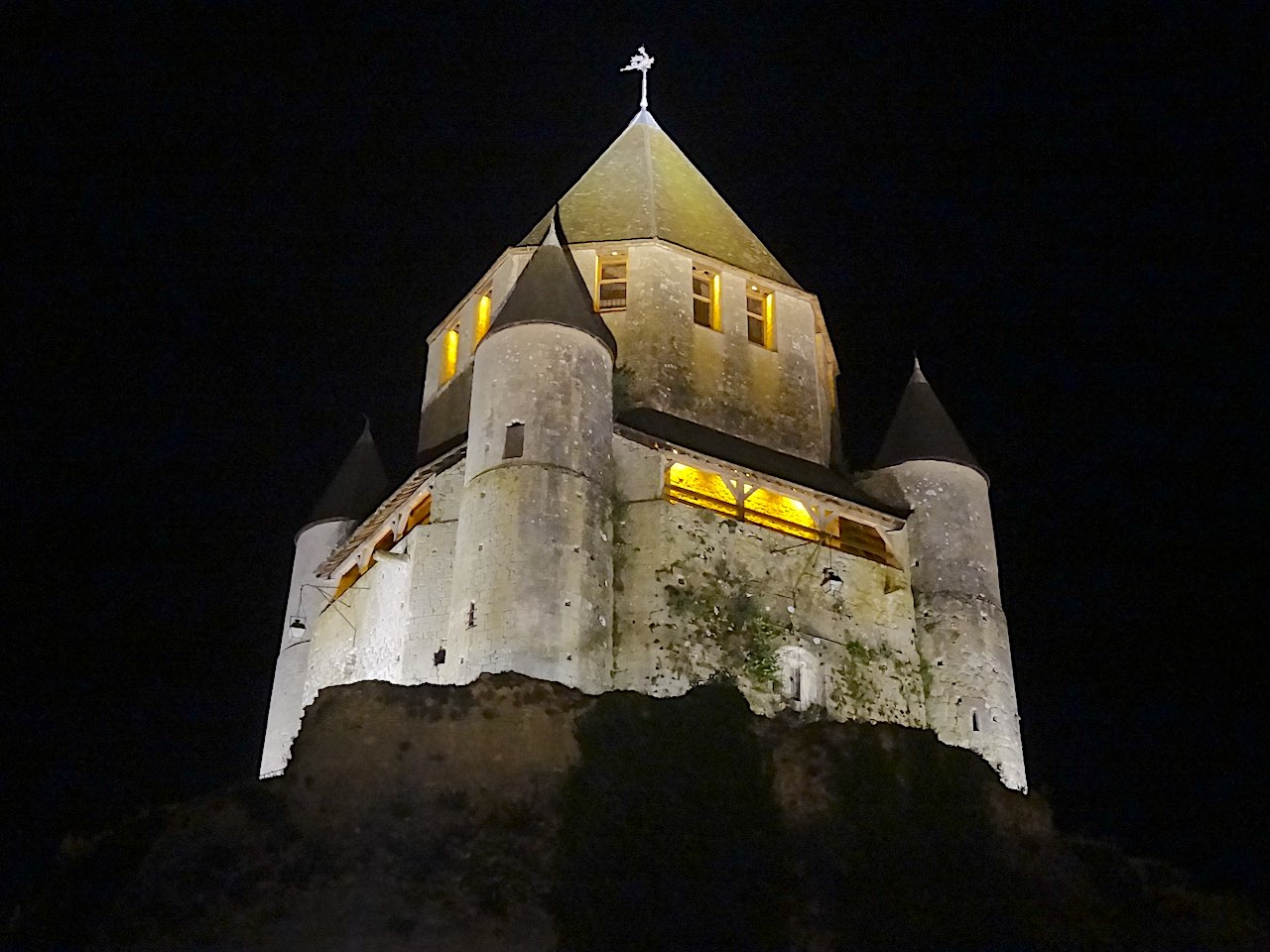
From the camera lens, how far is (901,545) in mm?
32938

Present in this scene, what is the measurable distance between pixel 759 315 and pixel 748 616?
9827 millimetres

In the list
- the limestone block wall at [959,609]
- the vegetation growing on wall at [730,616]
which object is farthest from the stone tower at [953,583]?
the vegetation growing on wall at [730,616]

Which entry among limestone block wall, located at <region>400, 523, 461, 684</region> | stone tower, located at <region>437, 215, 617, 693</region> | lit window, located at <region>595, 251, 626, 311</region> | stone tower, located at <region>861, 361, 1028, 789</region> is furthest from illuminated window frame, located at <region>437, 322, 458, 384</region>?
stone tower, located at <region>861, 361, 1028, 789</region>

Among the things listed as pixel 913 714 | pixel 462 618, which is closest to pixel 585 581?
pixel 462 618

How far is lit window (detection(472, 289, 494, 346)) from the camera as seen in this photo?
116ft

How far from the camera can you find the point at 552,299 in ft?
101

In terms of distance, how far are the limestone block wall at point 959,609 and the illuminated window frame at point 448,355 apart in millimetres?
10406

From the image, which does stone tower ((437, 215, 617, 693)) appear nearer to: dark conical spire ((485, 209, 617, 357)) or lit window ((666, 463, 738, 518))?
dark conical spire ((485, 209, 617, 357))

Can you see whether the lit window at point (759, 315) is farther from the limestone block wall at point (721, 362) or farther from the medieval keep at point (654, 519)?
the limestone block wall at point (721, 362)

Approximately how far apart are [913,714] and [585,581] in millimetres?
7972

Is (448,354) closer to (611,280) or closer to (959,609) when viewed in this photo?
(611,280)

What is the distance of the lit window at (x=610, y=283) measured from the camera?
114ft

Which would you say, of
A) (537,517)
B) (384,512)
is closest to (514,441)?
(537,517)

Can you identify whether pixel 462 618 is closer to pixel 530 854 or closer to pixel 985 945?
pixel 530 854
